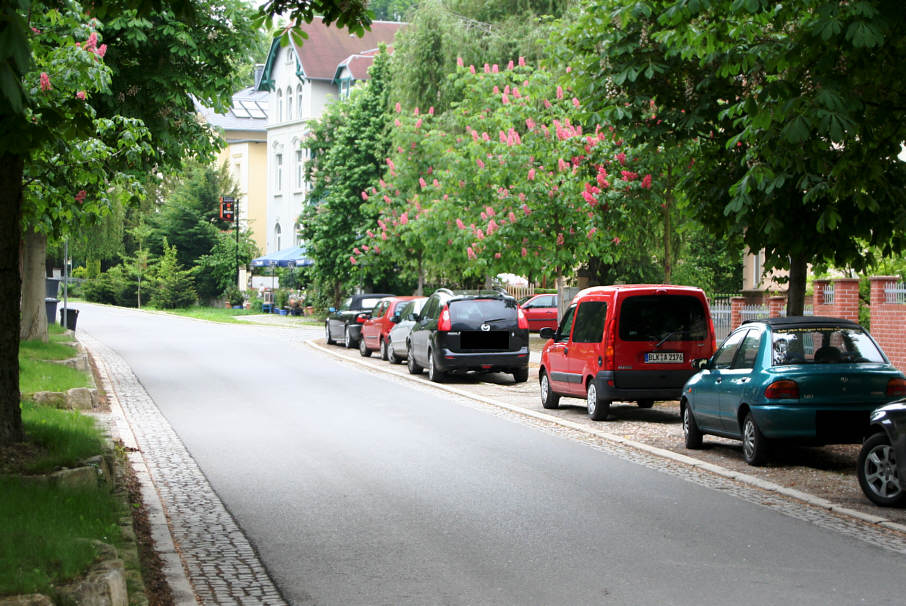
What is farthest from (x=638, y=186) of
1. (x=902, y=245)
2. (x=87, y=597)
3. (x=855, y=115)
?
(x=87, y=597)

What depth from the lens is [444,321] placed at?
23312 mm

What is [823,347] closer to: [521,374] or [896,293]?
[896,293]

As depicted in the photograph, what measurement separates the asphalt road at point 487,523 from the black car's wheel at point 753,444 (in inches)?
38.8

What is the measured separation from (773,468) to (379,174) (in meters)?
41.3

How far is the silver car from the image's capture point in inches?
1106

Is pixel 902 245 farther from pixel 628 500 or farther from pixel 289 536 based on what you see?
pixel 289 536

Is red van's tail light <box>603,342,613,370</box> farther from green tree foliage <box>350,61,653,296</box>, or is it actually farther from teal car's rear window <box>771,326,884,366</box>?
green tree foliage <box>350,61,653,296</box>

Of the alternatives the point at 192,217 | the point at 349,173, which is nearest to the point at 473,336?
the point at 349,173

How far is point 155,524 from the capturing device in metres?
9.16

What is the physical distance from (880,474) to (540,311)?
34136 mm

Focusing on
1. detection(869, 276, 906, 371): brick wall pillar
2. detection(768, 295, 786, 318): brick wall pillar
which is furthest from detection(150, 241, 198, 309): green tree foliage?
detection(869, 276, 906, 371): brick wall pillar

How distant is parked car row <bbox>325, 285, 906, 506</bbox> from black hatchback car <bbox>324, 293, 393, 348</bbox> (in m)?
6.09

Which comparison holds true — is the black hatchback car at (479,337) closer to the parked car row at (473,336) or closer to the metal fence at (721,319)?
the parked car row at (473,336)

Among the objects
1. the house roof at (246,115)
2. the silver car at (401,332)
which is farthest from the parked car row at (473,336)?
the house roof at (246,115)
